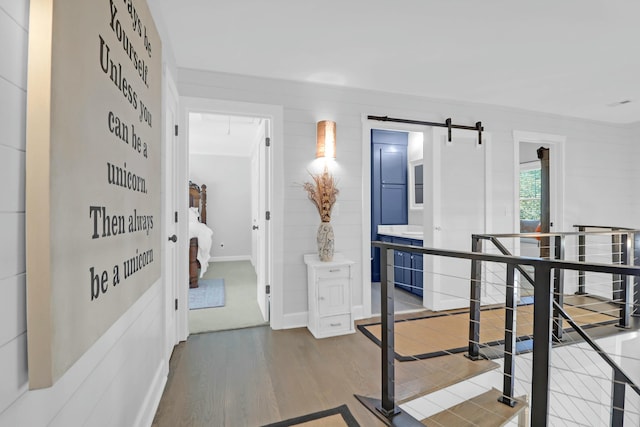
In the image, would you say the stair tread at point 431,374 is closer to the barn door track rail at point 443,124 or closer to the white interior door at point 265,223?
the white interior door at point 265,223

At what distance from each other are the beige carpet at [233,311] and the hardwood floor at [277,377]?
0.26 m

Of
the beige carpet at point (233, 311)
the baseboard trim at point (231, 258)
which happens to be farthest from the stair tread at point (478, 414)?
the baseboard trim at point (231, 258)

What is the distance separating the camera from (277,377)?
88.5 inches

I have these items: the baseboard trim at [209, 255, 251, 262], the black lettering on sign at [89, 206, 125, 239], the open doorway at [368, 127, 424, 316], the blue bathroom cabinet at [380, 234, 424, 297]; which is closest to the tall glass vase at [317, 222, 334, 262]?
the blue bathroom cabinet at [380, 234, 424, 297]

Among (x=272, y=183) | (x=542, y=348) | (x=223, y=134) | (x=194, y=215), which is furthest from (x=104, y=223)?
(x=194, y=215)

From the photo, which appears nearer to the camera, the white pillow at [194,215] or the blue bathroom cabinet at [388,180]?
the blue bathroom cabinet at [388,180]

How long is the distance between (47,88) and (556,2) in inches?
108

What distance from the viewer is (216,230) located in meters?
7.22

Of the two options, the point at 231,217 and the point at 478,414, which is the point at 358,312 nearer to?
the point at 478,414

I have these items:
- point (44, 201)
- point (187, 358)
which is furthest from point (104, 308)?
point (187, 358)

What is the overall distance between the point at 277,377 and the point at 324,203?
158 centimetres

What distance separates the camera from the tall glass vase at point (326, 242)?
10.1 ft

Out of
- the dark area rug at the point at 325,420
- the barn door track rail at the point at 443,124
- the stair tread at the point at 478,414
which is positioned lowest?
the stair tread at the point at 478,414

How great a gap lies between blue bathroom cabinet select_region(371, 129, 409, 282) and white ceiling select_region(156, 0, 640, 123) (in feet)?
4.54
